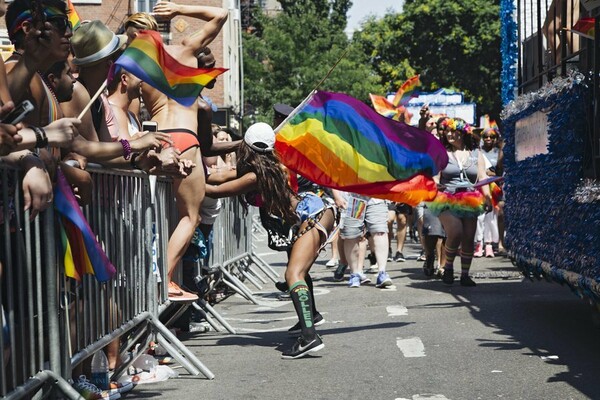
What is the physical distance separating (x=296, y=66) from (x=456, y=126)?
135 feet

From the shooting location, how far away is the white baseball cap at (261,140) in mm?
8781

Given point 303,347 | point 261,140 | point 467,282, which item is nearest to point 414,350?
point 303,347

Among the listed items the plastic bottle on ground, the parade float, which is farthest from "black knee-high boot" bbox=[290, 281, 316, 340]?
the plastic bottle on ground

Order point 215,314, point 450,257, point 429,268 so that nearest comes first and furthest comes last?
point 215,314
point 450,257
point 429,268

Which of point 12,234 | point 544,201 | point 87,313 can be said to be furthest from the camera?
point 544,201

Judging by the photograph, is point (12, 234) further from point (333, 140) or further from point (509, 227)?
point (509, 227)

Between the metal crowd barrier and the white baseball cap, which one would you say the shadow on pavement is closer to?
the white baseball cap

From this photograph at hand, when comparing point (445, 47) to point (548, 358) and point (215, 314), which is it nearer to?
point (215, 314)

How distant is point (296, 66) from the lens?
55688 millimetres

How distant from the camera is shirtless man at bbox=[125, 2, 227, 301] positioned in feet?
28.4

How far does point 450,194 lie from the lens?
1424 cm

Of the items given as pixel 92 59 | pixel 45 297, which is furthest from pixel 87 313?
pixel 92 59

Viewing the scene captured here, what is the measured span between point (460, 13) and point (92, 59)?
50.0 meters

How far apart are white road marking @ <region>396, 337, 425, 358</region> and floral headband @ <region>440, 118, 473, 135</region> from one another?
21.0 feet
